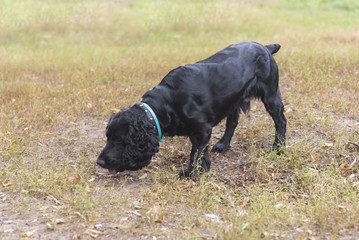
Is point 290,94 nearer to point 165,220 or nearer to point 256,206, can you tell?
point 256,206

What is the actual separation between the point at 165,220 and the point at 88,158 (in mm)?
1969

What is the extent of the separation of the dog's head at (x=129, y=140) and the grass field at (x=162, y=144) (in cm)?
32

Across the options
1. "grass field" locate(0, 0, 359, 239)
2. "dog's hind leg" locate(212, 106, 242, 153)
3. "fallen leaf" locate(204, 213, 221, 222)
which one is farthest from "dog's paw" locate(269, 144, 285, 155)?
"fallen leaf" locate(204, 213, 221, 222)

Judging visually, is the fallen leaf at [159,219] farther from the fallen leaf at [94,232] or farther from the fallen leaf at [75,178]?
the fallen leaf at [75,178]

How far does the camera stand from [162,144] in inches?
234

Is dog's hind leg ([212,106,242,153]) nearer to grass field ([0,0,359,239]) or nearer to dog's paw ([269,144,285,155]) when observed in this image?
grass field ([0,0,359,239])

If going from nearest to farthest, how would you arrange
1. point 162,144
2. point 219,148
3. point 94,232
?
point 94,232 < point 219,148 < point 162,144

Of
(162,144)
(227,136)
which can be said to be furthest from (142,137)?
(227,136)

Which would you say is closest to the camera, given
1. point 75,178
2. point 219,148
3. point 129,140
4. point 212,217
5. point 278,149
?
point 212,217

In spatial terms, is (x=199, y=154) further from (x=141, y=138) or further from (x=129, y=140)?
(x=129, y=140)

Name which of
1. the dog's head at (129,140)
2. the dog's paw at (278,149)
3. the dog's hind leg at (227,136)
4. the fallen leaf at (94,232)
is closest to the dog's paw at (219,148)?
the dog's hind leg at (227,136)

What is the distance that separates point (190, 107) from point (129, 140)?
31.3 inches

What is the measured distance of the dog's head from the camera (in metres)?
4.45

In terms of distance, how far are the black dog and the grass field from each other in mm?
392
